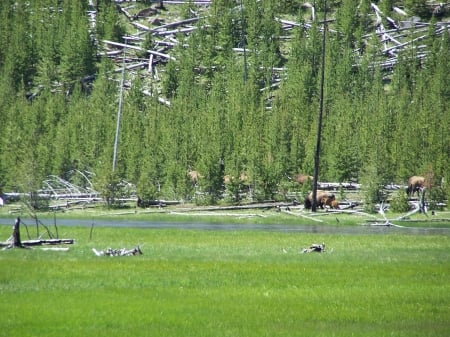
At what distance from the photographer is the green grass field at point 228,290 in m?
21.6

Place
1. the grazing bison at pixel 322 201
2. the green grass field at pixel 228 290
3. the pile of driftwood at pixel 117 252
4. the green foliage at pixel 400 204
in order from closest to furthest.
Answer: the green grass field at pixel 228 290
the pile of driftwood at pixel 117 252
the green foliage at pixel 400 204
the grazing bison at pixel 322 201

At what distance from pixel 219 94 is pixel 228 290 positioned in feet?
229

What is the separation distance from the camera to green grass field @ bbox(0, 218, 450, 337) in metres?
21.6

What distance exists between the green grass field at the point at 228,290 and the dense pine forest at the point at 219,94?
28.6 meters

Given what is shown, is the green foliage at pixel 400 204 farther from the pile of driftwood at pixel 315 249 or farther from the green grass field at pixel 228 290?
the pile of driftwood at pixel 315 249

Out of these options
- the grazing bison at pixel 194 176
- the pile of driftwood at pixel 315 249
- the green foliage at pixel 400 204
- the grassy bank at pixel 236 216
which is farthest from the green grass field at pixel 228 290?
the grazing bison at pixel 194 176

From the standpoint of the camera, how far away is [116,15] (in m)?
124

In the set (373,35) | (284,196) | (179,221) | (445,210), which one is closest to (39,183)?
(179,221)

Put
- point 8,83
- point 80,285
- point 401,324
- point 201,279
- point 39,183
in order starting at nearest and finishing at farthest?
point 401,324 < point 80,285 < point 201,279 < point 39,183 < point 8,83

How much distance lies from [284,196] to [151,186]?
10282 millimetres

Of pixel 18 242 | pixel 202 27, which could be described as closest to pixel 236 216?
pixel 18 242

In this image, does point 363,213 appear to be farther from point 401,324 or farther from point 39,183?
point 401,324

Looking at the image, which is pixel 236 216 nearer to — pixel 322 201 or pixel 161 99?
pixel 322 201

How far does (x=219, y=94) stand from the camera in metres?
96.5
